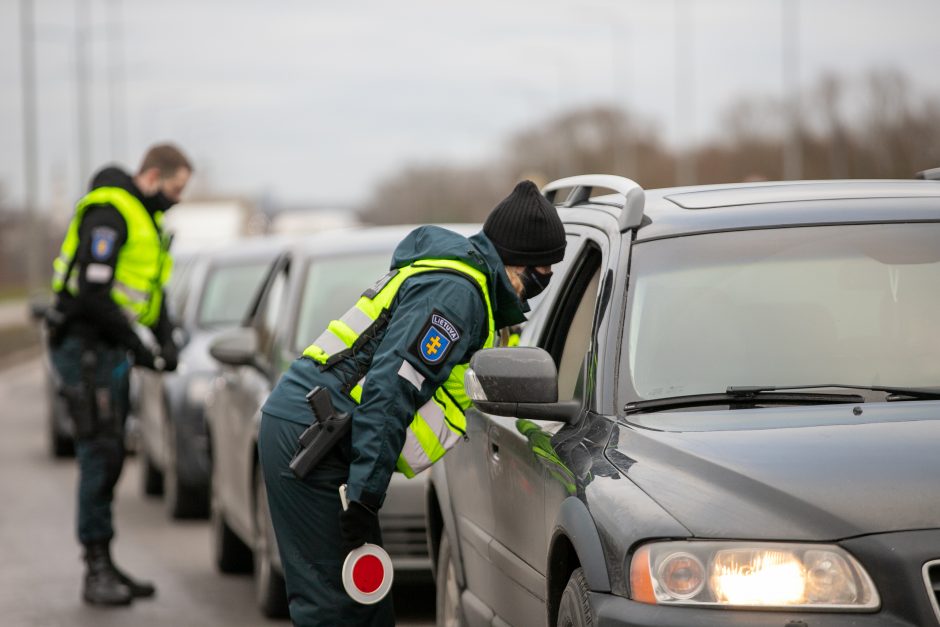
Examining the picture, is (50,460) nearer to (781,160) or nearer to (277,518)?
(277,518)

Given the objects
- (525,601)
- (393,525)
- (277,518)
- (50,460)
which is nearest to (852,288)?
(525,601)

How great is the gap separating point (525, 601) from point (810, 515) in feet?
4.58

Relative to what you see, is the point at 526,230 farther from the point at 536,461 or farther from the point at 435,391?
the point at 536,461

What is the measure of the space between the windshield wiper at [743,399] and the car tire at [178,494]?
7434mm

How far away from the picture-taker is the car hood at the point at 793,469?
392 centimetres

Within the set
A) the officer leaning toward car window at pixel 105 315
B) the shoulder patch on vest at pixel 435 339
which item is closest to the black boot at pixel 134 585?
the officer leaning toward car window at pixel 105 315

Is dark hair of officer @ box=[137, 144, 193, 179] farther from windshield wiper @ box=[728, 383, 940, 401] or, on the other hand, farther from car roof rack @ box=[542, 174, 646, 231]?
windshield wiper @ box=[728, 383, 940, 401]

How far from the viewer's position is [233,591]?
9359 millimetres

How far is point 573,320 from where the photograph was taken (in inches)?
223

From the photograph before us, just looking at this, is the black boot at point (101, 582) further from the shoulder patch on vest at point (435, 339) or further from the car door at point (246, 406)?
the shoulder patch on vest at point (435, 339)

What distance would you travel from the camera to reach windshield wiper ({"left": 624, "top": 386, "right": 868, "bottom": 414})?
4.71 metres

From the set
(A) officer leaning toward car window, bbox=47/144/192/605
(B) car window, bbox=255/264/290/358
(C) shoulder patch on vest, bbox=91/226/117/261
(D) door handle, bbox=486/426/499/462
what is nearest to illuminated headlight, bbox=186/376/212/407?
(B) car window, bbox=255/264/290/358

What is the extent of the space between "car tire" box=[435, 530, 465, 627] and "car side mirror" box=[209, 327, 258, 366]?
113 inches

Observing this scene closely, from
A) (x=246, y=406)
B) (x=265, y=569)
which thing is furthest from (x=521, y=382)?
(x=246, y=406)
